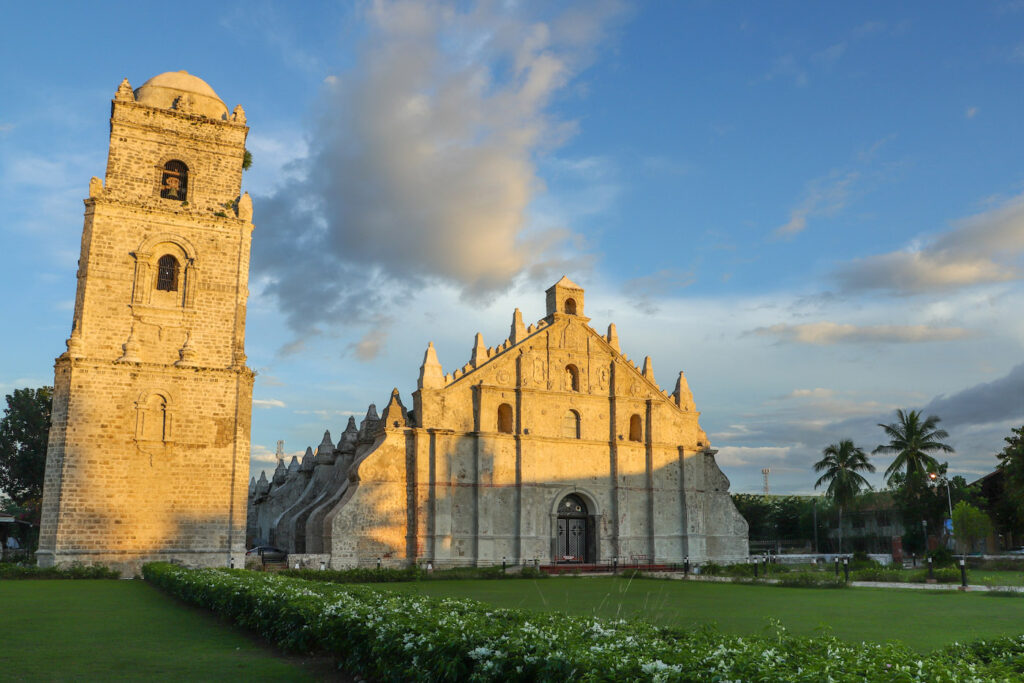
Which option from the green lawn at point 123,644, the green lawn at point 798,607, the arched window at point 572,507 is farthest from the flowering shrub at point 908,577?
the green lawn at point 123,644

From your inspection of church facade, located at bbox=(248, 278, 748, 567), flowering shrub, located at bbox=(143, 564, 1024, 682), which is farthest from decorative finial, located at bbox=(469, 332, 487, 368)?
flowering shrub, located at bbox=(143, 564, 1024, 682)

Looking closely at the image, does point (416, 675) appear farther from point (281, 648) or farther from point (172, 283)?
point (172, 283)

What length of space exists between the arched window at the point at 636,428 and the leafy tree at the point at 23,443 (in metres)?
30.8

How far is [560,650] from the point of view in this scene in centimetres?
593

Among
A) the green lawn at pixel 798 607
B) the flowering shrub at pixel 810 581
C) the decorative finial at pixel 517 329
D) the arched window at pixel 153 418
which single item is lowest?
the flowering shrub at pixel 810 581

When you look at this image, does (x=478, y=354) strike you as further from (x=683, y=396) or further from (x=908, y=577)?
(x=908, y=577)

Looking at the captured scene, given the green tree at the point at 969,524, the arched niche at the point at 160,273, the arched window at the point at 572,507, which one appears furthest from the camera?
the green tree at the point at 969,524

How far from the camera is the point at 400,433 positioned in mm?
31594

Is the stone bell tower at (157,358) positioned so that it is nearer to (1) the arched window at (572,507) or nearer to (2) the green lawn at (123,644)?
(2) the green lawn at (123,644)

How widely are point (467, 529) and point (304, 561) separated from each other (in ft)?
22.2

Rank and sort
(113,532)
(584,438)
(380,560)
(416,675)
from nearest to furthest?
(416,675) → (113,532) → (380,560) → (584,438)

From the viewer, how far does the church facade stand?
101 ft

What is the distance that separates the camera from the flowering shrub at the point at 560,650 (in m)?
4.84

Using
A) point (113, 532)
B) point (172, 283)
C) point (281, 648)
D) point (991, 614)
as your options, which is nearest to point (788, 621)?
point (991, 614)
